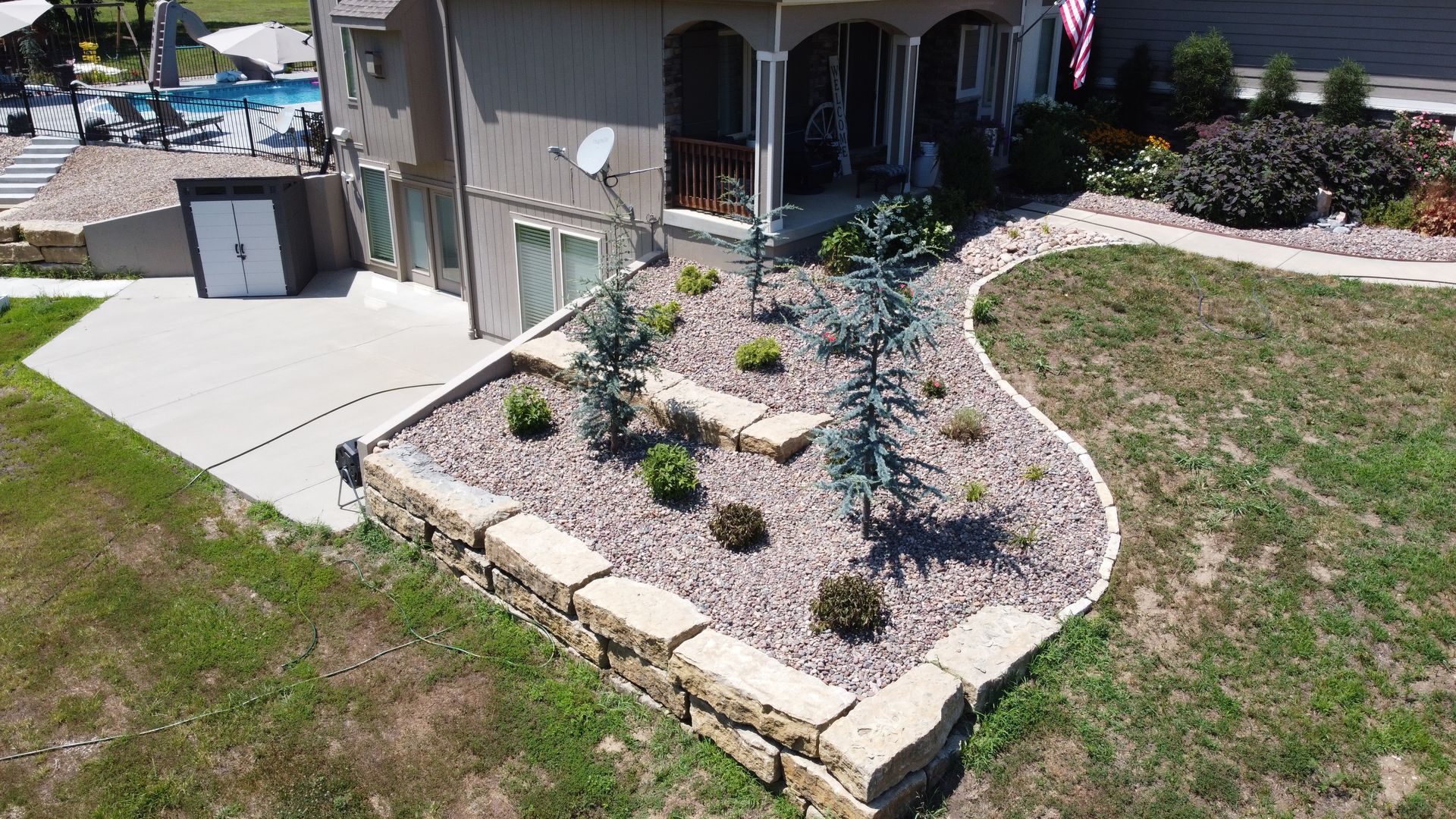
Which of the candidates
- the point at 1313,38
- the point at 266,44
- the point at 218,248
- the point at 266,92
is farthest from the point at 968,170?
the point at 266,92

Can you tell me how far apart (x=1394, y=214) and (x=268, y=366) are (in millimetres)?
15758

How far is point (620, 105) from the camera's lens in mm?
12789

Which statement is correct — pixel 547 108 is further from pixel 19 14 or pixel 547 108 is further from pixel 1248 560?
pixel 19 14

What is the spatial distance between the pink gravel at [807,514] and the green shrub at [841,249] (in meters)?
1.10

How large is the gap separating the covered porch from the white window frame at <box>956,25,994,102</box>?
0.09ft

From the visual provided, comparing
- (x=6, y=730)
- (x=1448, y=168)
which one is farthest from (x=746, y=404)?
(x=1448, y=168)

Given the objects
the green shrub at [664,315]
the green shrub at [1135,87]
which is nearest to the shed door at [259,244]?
the green shrub at [664,315]

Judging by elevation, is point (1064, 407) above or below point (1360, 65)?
below

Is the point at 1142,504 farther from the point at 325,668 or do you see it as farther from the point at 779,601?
the point at 325,668

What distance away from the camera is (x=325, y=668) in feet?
26.7

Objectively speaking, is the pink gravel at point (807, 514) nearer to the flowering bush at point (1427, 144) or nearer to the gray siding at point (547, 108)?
the gray siding at point (547, 108)

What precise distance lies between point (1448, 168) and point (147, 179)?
2206cm

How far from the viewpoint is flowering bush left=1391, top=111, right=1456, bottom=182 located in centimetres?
1438

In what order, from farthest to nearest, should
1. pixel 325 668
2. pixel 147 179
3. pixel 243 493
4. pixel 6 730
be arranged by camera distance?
1. pixel 147 179
2. pixel 243 493
3. pixel 325 668
4. pixel 6 730
